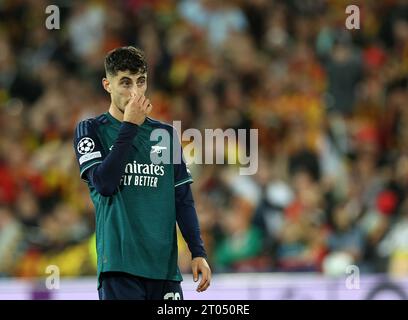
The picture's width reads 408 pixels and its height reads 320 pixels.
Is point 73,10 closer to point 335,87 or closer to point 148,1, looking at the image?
point 148,1

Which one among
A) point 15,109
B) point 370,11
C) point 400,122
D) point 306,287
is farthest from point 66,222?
point 370,11

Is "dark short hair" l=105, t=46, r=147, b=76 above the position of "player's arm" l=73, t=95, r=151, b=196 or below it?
above

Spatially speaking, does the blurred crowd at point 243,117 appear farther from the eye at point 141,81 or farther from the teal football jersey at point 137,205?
the eye at point 141,81

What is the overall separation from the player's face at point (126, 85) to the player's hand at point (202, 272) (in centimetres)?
79

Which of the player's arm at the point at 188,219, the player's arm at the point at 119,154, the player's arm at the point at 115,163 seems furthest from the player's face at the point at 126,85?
the player's arm at the point at 188,219

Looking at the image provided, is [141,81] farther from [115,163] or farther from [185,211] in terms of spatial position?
[185,211]

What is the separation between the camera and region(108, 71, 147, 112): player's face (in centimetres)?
458

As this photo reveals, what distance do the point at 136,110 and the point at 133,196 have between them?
1.29 ft

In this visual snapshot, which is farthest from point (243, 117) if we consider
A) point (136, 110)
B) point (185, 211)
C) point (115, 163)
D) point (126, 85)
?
point (115, 163)

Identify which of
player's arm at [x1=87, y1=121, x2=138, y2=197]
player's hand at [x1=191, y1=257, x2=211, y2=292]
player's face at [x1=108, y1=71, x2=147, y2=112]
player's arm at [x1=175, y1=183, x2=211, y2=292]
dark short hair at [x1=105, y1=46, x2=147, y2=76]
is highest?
dark short hair at [x1=105, y1=46, x2=147, y2=76]

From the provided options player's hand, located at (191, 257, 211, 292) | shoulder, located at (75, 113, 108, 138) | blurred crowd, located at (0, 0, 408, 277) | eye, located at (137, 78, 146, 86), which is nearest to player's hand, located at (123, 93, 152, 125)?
eye, located at (137, 78, 146, 86)

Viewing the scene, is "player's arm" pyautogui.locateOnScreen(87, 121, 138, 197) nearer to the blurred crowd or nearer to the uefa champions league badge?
the uefa champions league badge

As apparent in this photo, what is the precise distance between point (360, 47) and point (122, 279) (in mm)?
7169

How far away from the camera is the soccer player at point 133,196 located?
447 centimetres
